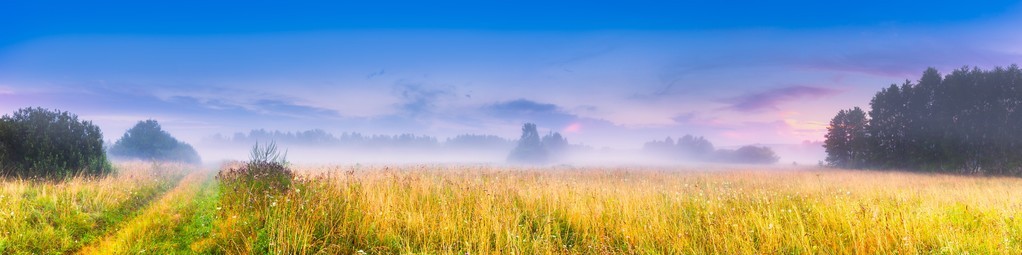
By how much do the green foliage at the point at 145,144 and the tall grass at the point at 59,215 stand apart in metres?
44.0

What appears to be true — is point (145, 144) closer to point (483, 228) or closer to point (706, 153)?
point (483, 228)

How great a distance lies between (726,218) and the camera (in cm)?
696

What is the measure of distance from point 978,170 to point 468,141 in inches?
4200

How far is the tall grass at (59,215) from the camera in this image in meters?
6.55

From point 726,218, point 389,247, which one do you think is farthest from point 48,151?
point 726,218

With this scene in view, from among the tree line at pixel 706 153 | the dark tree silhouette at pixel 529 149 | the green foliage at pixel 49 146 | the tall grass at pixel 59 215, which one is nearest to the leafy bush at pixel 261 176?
the tall grass at pixel 59 215

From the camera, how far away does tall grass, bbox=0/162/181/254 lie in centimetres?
655

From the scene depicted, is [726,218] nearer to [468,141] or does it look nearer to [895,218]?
[895,218]

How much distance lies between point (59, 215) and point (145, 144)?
1922 inches

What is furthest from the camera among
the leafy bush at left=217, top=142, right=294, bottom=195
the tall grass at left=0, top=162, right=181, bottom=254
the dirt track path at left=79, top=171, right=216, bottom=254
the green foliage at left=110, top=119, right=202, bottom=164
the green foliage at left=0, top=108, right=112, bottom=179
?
the green foliage at left=110, top=119, right=202, bottom=164

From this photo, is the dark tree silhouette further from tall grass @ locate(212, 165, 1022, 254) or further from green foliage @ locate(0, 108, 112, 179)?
tall grass @ locate(212, 165, 1022, 254)

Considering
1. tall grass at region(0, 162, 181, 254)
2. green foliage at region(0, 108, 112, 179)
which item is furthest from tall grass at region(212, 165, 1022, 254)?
green foliage at region(0, 108, 112, 179)

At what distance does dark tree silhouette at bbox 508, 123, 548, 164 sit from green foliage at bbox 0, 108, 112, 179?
177ft

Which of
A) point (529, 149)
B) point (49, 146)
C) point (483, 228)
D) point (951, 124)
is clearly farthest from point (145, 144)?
point (951, 124)
